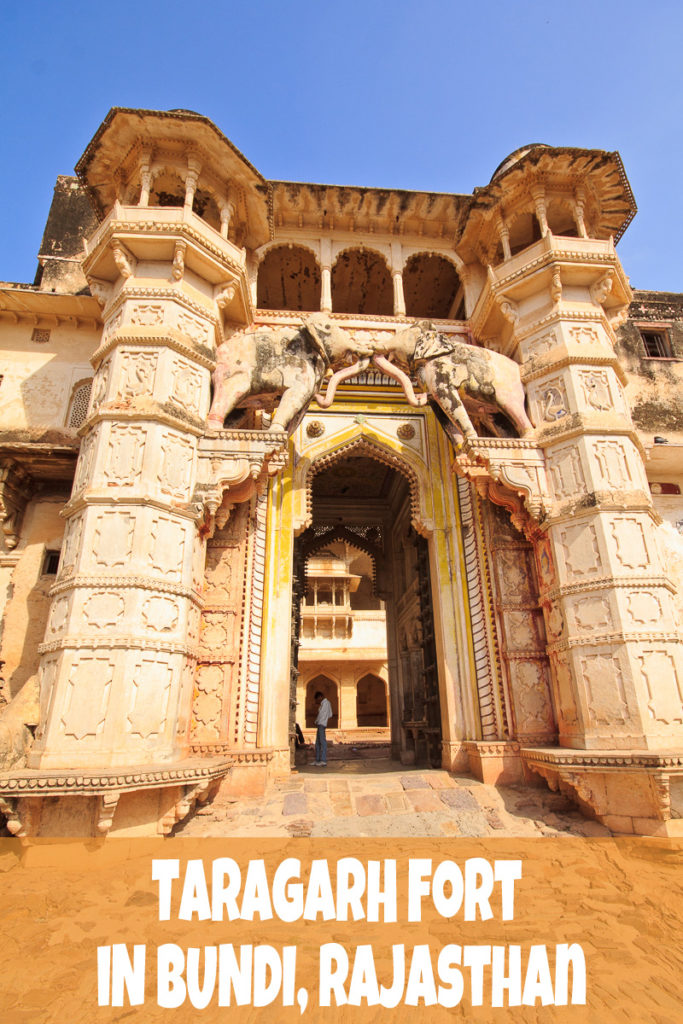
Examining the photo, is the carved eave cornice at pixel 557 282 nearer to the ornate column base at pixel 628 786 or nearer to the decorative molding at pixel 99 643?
the ornate column base at pixel 628 786

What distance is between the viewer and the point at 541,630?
7.86 meters

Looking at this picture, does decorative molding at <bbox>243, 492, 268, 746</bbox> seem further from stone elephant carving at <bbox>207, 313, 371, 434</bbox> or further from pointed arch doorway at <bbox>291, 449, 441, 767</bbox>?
stone elephant carving at <bbox>207, 313, 371, 434</bbox>

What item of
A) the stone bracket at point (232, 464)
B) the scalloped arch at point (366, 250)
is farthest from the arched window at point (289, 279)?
the stone bracket at point (232, 464)

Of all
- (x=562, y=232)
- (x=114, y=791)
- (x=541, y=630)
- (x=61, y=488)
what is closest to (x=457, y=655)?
(x=541, y=630)

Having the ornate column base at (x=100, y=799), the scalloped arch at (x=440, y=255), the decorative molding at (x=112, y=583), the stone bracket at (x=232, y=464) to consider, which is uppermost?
the scalloped arch at (x=440, y=255)

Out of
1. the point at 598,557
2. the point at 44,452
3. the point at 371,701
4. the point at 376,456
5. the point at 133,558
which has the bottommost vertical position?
the point at 371,701

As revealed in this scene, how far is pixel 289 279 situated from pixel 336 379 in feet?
17.5

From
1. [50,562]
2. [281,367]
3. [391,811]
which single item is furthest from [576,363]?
[50,562]

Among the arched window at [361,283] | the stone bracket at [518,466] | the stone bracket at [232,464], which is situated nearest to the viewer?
the stone bracket at [232,464]

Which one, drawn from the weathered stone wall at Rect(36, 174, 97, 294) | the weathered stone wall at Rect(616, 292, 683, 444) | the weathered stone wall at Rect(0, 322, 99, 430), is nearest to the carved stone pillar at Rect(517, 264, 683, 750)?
the weathered stone wall at Rect(616, 292, 683, 444)

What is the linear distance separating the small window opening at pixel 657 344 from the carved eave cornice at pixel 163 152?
8.28m

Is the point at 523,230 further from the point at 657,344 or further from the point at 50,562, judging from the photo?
the point at 50,562

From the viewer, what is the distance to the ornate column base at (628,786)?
5.61 metres

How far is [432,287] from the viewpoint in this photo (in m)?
12.7
